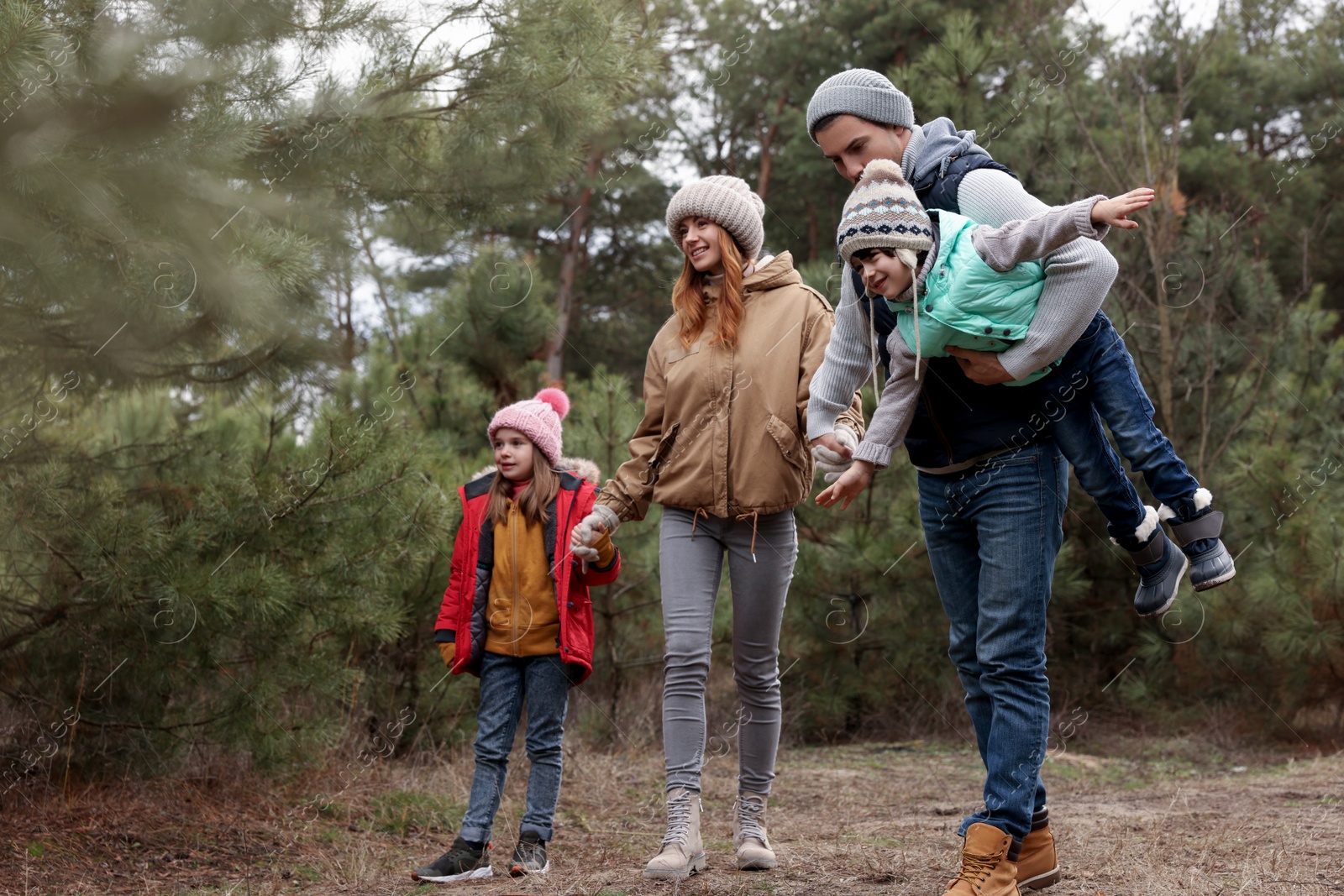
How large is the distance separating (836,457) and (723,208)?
0.95 meters

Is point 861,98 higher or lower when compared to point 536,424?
higher

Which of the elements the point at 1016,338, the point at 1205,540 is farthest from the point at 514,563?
the point at 1205,540

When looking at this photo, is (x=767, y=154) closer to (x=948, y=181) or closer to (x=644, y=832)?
(x=644, y=832)

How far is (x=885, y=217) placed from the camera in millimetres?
2256

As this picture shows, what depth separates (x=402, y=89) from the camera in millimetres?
4383

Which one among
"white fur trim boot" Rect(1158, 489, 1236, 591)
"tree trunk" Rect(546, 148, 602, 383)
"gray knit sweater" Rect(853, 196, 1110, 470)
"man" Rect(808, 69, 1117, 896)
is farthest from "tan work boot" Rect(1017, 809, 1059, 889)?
"tree trunk" Rect(546, 148, 602, 383)

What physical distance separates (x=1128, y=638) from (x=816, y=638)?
1965 millimetres

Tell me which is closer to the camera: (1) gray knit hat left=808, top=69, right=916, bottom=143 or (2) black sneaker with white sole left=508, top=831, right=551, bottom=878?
(1) gray knit hat left=808, top=69, right=916, bottom=143

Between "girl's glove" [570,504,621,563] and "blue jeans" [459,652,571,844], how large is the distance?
37cm

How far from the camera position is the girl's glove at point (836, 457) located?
260cm

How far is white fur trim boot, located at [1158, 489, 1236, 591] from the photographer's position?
7.52 ft

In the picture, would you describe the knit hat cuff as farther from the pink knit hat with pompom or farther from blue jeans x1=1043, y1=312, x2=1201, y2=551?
the pink knit hat with pompom

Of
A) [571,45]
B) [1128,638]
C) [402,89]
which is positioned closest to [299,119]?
[402,89]

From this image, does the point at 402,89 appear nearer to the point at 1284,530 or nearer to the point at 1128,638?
the point at 1284,530
